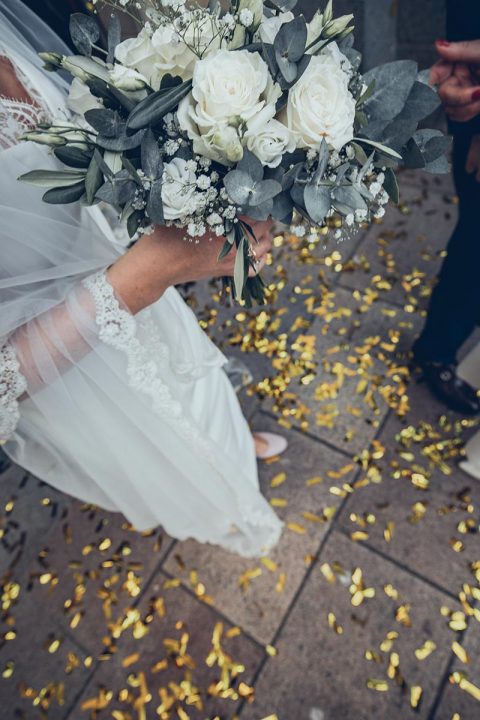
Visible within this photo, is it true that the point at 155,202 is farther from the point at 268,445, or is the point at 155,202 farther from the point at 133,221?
the point at 268,445

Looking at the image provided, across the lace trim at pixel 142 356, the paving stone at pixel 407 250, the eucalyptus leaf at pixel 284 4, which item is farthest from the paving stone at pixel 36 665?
the eucalyptus leaf at pixel 284 4

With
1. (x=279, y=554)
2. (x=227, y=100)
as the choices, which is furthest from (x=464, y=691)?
(x=227, y=100)

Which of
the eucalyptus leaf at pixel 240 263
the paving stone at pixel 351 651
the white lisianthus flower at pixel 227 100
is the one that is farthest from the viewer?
the paving stone at pixel 351 651

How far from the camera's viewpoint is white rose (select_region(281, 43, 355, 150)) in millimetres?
976

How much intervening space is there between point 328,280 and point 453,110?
5.01 feet

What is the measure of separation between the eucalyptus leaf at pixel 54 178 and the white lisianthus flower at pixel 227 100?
0.95ft

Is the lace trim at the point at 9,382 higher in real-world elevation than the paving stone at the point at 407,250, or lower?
higher

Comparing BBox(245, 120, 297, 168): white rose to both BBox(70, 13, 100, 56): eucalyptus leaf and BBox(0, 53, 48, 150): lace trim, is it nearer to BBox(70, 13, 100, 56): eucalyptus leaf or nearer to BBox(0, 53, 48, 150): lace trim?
BBox(70, 13, 100, 56): eucalyptus leaf

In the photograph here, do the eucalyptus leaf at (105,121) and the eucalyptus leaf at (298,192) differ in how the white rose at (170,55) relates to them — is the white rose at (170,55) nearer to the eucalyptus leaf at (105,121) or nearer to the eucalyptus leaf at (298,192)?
the eucalyptus leaf at (105,121)

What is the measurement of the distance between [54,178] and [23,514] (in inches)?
88.8

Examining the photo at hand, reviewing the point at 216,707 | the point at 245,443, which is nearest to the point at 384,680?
the point at 216,707

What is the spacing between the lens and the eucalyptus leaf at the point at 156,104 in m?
Result: 1.01

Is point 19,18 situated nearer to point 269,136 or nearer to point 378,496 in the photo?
point 269,136

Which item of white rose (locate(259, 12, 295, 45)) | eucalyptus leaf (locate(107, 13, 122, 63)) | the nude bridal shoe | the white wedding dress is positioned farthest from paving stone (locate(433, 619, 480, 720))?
eucalyptus leaf (locate(107, 13, 122, 63))
